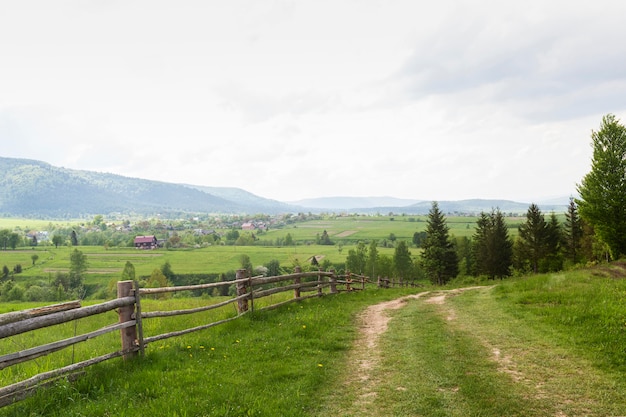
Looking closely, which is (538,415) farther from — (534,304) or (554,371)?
(534,304)

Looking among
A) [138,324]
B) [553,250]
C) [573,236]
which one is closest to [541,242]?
[553,250]

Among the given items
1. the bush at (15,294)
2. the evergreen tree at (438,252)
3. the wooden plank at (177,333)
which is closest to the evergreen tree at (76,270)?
the bush at (15,294)

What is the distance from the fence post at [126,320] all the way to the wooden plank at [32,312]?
2.95 feet

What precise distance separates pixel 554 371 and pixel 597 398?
1323mm

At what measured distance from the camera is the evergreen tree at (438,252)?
5066 centimetres

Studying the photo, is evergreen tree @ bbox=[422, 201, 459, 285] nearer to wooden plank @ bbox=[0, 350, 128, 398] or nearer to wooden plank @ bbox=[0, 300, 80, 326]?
wooden plank @ bbox=[0, 350, 128, 398]

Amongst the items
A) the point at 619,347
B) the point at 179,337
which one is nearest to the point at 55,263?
the point at 179,337

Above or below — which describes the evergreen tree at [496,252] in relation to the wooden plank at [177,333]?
below

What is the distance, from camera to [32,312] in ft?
21.0

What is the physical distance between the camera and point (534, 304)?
13945 mm

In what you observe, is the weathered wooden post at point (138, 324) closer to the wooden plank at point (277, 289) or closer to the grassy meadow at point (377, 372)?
the grassy meadow at point (377, 372)

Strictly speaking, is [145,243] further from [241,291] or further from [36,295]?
[241,291]

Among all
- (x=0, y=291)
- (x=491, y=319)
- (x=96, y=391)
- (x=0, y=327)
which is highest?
(x=0, y=327)

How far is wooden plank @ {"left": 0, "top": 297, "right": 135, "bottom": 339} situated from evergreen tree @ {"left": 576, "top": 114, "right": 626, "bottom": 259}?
117 feet
